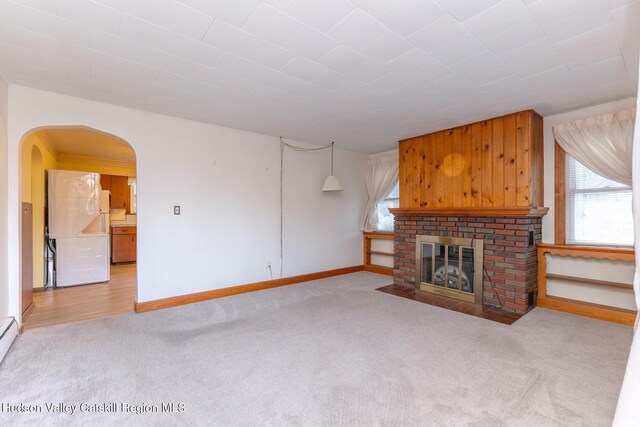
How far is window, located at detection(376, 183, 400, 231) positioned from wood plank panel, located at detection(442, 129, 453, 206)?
141cm

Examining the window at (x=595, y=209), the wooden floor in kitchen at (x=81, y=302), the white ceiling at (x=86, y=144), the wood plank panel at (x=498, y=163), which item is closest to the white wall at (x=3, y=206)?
the wooden floor in kitchen at (x=81, y=302)

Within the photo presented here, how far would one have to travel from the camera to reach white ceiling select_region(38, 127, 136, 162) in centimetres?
429

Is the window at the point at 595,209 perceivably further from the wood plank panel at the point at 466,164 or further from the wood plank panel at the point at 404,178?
the wood plank panel at the point at 404,178

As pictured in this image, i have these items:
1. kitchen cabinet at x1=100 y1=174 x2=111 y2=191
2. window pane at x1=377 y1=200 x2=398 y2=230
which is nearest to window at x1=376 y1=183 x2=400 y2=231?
window pane at x1=377 y1=200 x2=398 y2=230

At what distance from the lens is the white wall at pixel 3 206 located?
257cm

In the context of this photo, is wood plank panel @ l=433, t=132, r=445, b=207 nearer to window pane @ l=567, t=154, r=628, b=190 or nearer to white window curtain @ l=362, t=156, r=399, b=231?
white window curtain @ l=362, t=156, r=399, b=231

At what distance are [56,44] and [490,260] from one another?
465 cm

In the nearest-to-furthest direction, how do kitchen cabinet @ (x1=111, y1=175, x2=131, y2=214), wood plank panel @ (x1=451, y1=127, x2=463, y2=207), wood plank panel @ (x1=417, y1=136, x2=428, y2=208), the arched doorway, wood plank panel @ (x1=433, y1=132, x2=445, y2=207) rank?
the arched doorway, wood plank panel @ (x1=451, y1=127, x2=463, y2=207), wood plank panel @ (x1=433, y1=132, x2=445, y2=207), wood plank panel @ (x1=417, y1=136, x2=428, y2=208), kitchen cabinet @ (x1=111, y1=175, x2=131, y2=214)

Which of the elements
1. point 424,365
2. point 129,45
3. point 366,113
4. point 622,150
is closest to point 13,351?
point 129,45

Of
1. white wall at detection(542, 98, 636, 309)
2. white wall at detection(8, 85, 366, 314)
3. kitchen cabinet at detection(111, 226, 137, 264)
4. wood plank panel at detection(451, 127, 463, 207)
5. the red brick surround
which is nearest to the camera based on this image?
white wall at detection(8, 85, 366, 314)

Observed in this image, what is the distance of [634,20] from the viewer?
72.4 inches

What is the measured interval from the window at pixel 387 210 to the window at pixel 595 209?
255 cm

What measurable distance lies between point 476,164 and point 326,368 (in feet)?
10.3

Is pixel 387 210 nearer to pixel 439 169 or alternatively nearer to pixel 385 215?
pixel 385 215
